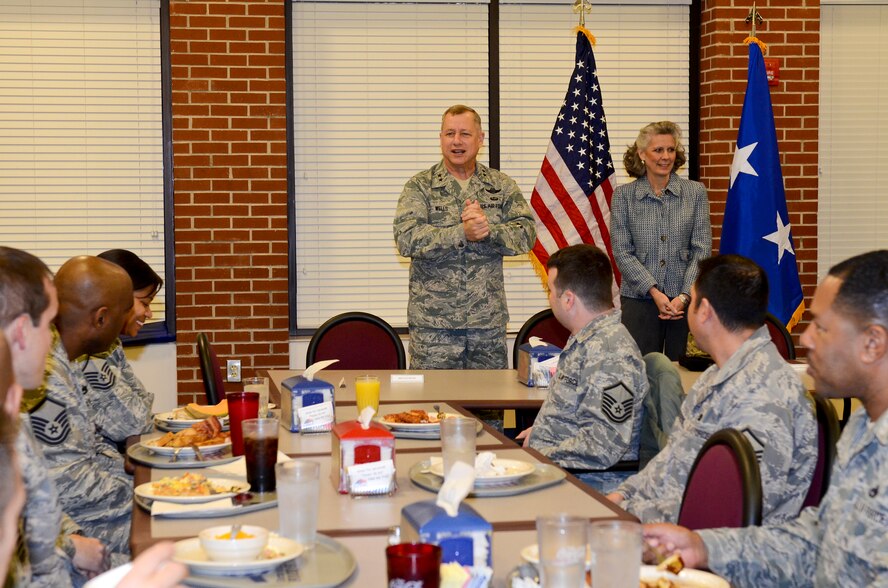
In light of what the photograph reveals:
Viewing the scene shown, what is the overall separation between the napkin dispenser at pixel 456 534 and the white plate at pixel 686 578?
278mm

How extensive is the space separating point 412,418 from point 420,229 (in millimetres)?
1908

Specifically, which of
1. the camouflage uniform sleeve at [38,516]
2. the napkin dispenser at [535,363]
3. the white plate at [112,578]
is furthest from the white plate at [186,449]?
the white plate at [112,578]

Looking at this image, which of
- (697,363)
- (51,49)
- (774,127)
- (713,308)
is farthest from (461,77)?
(713,308)

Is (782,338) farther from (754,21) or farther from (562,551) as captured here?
(562,551)

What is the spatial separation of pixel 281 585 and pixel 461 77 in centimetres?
507

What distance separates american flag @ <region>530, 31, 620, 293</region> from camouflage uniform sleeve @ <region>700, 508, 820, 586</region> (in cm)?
383

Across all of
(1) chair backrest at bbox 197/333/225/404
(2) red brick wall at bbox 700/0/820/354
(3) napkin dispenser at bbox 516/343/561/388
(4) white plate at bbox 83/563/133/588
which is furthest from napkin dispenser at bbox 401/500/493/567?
(2) red brick wall at bbox 700/0/820/354

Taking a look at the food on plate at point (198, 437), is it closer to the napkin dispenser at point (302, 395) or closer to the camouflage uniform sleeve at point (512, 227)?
the napkin dispenser at point (302, 395)

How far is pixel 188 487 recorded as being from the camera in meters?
2.40

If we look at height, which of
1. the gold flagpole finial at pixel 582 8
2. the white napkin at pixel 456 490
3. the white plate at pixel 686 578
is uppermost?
the gold flagpole finial at pixel 582 8

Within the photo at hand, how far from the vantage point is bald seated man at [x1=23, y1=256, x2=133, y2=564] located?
8.98 feet

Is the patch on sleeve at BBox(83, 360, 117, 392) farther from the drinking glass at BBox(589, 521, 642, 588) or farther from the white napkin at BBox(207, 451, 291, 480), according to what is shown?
the drinking glass at BBox(589, 521, 642, 588)

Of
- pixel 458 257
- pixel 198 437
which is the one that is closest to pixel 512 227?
pixel 458 257

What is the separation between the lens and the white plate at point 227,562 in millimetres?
1811
